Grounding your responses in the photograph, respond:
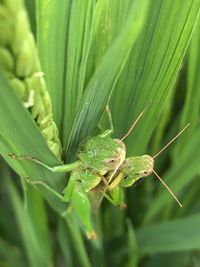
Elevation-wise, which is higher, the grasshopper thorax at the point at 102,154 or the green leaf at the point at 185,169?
the grasshopper thorax at the point at 102,154

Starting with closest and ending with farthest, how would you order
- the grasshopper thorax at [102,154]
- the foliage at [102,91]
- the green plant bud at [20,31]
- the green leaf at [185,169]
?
the green plant bud at [20,31] → the foliage at [102,91] → the grasshopper thorax at [102,154] → the green leaf at [185,169]

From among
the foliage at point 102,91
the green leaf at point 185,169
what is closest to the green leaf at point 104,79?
the foliage at point 102,91

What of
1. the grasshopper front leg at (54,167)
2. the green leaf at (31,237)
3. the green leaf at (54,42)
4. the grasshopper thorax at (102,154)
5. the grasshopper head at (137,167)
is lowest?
the green leaf at (31,237)

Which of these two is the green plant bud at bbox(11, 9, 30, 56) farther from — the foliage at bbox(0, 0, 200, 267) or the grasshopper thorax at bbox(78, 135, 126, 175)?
the grasshopper thorax at bbox(78, 135, 126, 175)

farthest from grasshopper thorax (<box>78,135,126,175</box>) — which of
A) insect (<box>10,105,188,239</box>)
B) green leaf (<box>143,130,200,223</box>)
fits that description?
green leaf (<box>143,130,200,223</box>)

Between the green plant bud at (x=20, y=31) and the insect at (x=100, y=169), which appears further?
the insect at (x=100, y=169)

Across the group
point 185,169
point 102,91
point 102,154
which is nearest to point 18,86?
point 102,91

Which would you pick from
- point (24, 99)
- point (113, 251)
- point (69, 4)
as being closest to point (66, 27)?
point (69, 4)

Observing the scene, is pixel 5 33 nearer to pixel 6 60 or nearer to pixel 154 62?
pixel 6 60

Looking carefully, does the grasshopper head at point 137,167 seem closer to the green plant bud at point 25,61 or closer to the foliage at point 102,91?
the foliage at point 102,91
